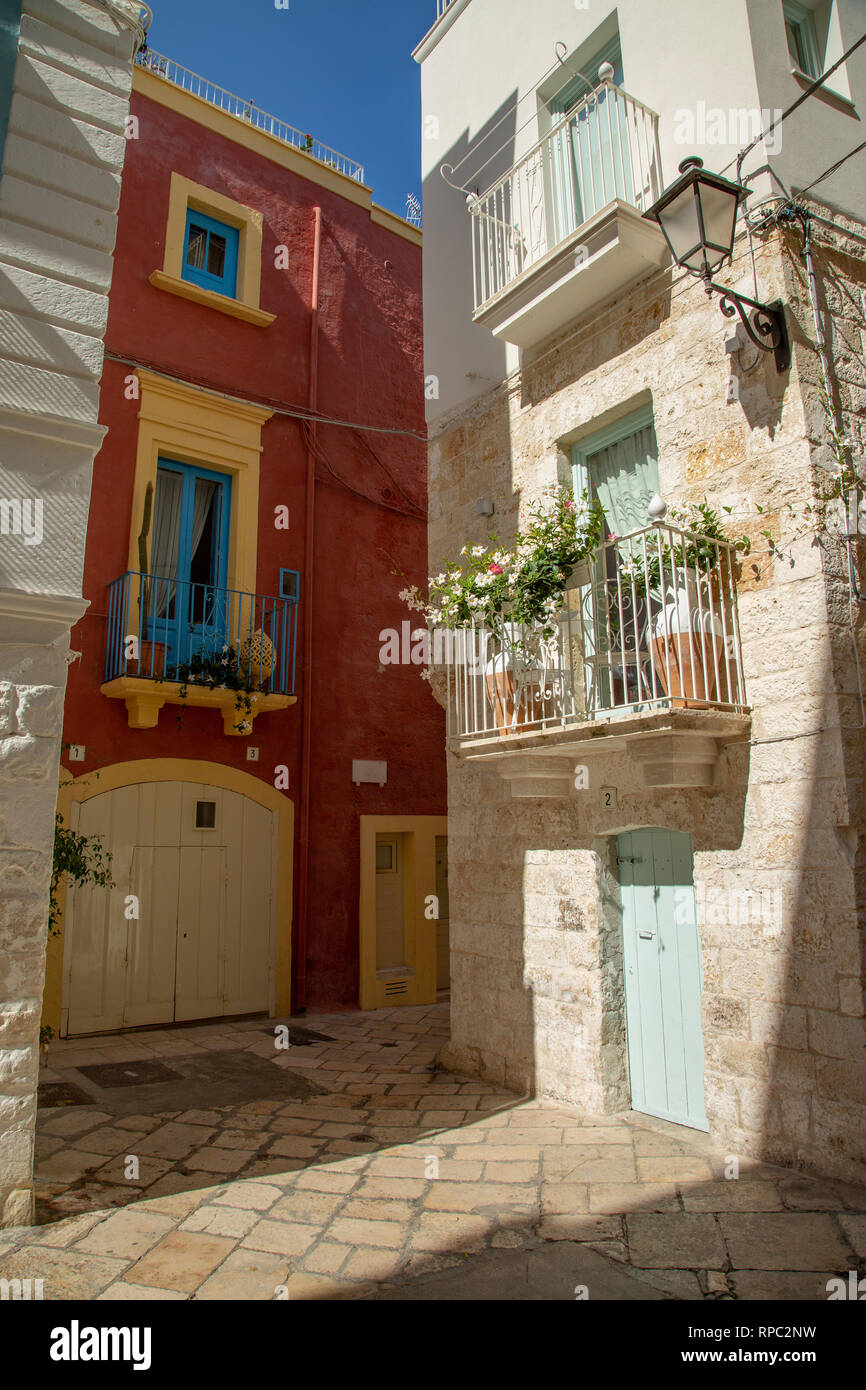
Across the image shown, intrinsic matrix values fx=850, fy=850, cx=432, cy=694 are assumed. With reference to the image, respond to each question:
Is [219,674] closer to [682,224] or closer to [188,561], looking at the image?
[188,561]

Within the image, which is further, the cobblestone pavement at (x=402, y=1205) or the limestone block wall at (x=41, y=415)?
the limestone block wall at (x=41, y=415)

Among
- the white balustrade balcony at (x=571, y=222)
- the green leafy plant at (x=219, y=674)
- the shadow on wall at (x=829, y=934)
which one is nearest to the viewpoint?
the shadow on wall at (x=829, y=934)

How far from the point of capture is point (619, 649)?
5.70 m

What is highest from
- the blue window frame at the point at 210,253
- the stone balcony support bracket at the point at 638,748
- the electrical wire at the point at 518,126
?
the blue window frame at the point at 210,253

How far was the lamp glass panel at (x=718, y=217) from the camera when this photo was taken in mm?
4555

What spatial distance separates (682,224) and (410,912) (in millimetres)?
8078

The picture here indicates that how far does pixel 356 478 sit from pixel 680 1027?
7.83 meters

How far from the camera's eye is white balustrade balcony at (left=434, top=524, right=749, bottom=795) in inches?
187

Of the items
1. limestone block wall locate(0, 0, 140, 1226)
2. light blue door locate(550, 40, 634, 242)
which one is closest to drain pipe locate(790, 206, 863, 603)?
light blue door locate(550, 40, 634, 242)

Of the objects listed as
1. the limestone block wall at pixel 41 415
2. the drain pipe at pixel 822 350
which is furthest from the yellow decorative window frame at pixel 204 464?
the drain pipe at pixel 822 350

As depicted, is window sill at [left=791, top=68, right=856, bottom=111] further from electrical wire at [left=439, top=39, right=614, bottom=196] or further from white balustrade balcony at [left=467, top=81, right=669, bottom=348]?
electrical wire at [left=439, top=39, right=614, bottom=196]

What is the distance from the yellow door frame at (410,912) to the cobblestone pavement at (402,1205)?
3.54m

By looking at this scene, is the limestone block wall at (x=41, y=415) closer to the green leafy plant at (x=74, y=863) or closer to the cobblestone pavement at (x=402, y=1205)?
the cobblestone pavement at (x=402, y=1205)
